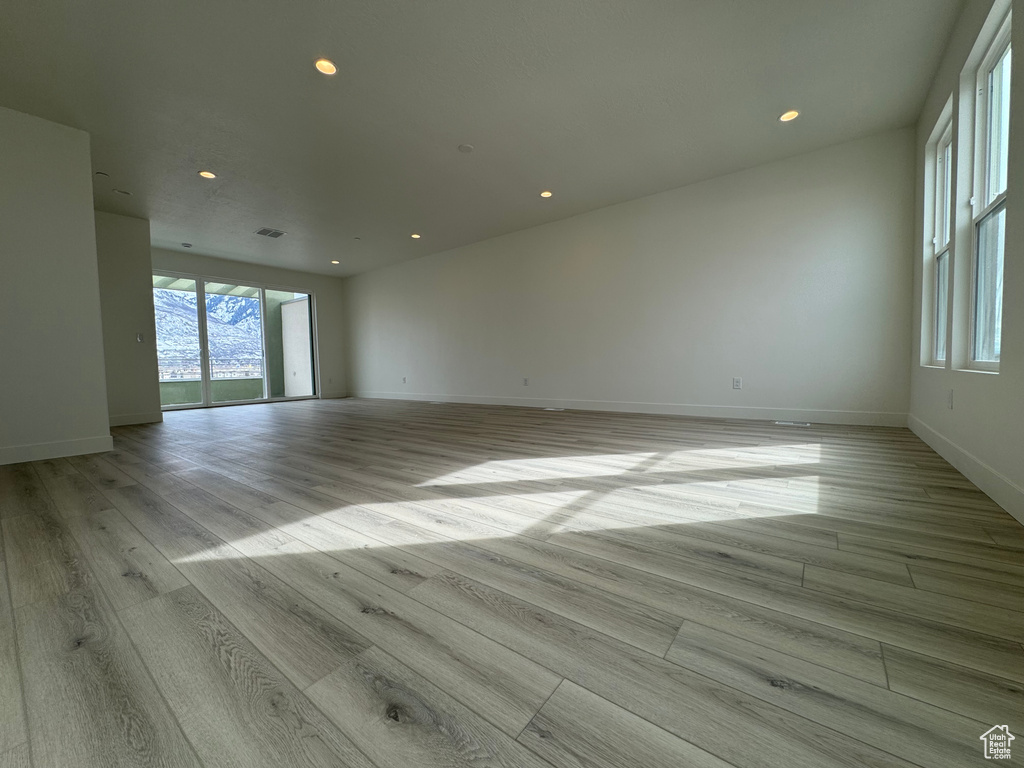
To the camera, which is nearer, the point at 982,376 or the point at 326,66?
the point at 982,376

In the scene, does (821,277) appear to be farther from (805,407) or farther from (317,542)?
(317,542)

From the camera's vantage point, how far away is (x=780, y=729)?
0.70 meters

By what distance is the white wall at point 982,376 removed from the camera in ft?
5.43

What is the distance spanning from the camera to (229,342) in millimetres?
7184

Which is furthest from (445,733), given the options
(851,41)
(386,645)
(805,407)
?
(805,407)

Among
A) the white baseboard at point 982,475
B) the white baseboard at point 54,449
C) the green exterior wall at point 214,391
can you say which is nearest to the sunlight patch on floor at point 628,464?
the white baseboard at point 982,475

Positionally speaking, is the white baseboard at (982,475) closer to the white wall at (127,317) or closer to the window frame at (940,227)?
the window frame at (940,227)

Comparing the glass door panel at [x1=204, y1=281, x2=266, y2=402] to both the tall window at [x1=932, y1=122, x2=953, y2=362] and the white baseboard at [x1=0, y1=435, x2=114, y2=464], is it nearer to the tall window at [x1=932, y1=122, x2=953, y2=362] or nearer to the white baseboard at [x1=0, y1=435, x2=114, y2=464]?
the white baseboard at [x1=0, y1=435, x2=114, y2=464]

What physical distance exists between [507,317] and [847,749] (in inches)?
234

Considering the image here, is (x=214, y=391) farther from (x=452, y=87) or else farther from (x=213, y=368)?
(x=452, y=87)

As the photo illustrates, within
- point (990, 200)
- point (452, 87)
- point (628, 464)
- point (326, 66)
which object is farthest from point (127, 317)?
point (990, 200)

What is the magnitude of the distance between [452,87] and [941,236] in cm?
393

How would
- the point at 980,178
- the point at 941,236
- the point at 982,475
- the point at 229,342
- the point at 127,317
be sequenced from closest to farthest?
the point at 982,475 → the point at 980,178 → the point at 941,236 → the point at 127,317 → the point at 229,342

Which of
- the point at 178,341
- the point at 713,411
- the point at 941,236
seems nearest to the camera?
the point at 941,236
